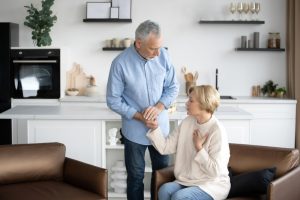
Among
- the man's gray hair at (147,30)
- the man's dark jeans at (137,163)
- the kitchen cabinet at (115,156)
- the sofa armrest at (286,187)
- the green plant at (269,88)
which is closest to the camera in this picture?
the sofa armrest at (286,187)

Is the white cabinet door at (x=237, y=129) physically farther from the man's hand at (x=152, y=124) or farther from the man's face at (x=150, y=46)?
the man's face at (x=150, y=46)

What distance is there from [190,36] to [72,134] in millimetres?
2842

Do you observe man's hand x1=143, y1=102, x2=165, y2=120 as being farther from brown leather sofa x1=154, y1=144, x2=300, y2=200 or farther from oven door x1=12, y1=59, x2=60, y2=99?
oven door x1=12, y1=59, x2=60, y2=99

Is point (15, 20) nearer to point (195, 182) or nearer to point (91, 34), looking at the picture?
point (91, 34)

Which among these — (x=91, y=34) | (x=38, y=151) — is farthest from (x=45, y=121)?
(x=91, y=34)

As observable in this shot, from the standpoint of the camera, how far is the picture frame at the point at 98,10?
6027mm

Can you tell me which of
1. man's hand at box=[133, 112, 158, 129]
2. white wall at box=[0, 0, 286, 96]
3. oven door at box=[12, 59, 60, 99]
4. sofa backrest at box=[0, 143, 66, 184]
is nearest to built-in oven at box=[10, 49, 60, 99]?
oven door at box=[12, 59, 60, 99]

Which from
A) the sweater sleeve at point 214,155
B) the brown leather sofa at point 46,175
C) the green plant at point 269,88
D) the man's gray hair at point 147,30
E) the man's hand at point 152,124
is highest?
the man's gray hair at point 147,30

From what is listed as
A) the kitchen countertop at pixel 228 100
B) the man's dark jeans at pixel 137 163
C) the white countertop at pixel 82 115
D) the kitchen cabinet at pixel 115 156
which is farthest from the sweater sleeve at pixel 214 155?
the kitchen countertop at pixel 228 100

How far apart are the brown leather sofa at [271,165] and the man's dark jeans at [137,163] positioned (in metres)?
0.14

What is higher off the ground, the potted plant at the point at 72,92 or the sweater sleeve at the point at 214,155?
the potted plant at the point at 72,92

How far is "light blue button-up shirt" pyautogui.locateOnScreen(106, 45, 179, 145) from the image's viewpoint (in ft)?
10.2

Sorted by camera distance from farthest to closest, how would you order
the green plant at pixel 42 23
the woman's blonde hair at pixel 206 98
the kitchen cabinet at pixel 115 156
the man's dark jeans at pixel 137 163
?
the green plant at pixel 42 23
the kitchen cabinet at pixel 115 156
the man's dark jeans at pixel 137 163
the woman's blonde hair at pixel 206 98

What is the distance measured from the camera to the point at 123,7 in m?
6.02
